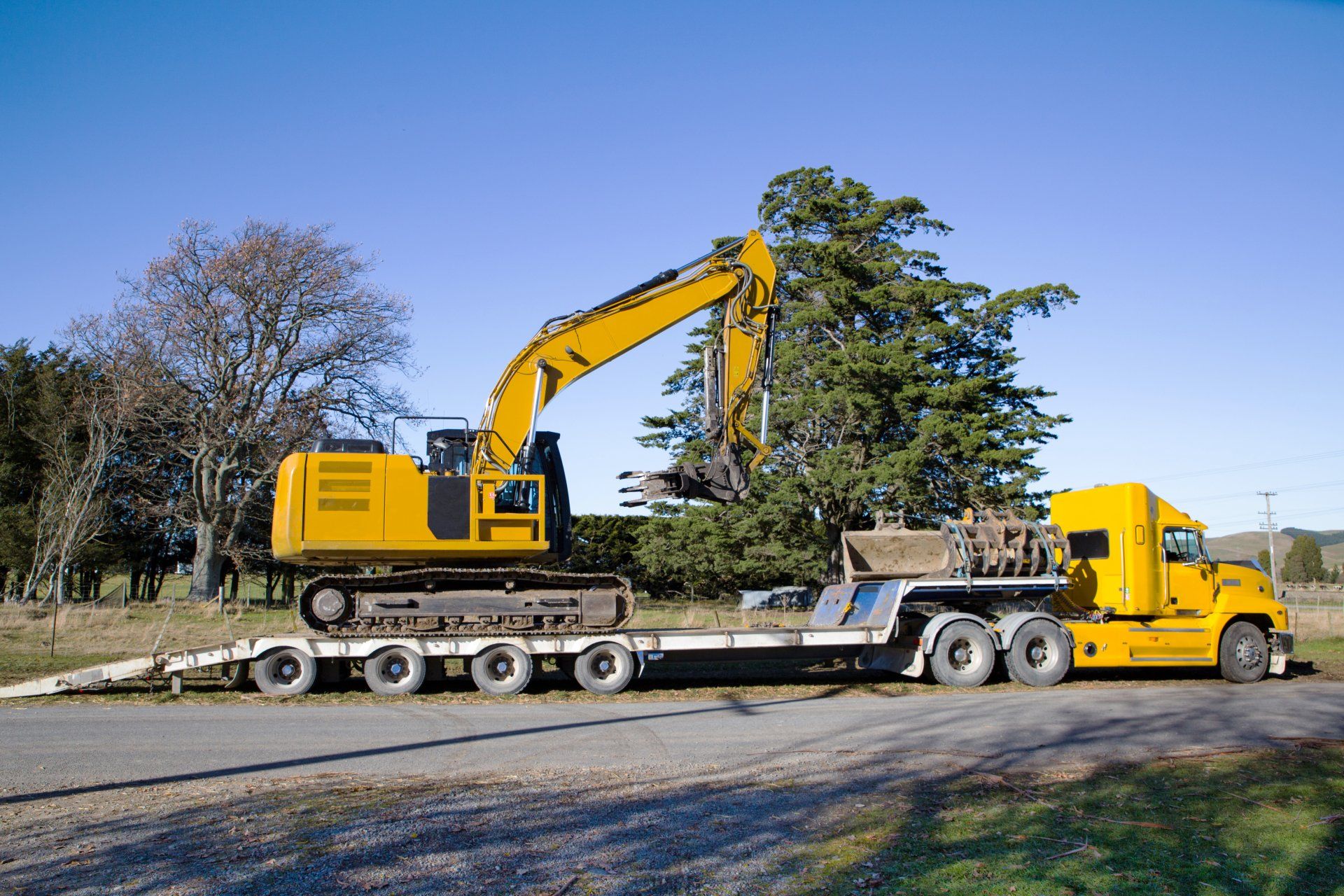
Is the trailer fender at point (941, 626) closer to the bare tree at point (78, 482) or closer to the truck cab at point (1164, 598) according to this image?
the truck cab at point (1164, 598)

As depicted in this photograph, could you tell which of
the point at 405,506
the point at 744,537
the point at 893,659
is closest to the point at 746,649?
the point at 893,659

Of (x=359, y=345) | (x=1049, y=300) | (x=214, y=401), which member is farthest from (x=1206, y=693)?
(x=214, y=401)

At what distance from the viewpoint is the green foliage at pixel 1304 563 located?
290ft

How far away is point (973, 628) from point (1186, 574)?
4.28m

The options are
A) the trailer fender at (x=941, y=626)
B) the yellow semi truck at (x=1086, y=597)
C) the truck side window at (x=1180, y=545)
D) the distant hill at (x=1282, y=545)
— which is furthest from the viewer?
the distant hill at (x=1282, y=545)

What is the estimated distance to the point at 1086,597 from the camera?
17.5m

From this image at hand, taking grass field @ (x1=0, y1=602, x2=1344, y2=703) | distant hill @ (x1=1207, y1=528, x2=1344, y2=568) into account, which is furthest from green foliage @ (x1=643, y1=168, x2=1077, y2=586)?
distant hill @ (x1=1207, y1=528, x2=1344, y2=568)

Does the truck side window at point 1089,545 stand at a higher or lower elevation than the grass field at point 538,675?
higher

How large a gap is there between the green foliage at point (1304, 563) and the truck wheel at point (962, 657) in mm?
87160

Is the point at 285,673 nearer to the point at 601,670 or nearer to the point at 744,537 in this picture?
the point at 601,670

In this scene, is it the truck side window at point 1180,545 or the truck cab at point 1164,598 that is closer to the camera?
the truck cab at point 1164,598

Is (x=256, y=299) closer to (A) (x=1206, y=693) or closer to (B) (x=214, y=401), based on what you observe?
(B) (x=214, y=401)

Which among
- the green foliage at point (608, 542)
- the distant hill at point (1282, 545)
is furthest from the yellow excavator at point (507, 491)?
the distant hill at point (1282, 545)

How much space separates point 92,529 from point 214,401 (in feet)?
22.2
